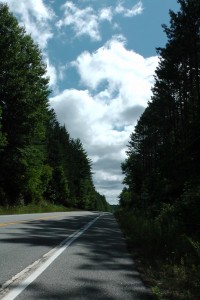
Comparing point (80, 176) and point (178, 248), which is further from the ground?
point (80, 176)

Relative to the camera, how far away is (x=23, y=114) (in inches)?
1615

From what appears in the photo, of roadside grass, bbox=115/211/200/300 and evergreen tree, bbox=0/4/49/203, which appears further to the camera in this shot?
evergreen tree, bbox=0/4/49/203

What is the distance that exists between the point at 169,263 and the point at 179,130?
28754 millimetres

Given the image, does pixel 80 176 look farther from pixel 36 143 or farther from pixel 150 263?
pixel 150 263

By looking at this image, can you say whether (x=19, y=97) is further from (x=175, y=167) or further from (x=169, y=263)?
(x=169, y=263)

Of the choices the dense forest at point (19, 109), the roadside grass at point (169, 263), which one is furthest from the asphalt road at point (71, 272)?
the dense forest at point (19, 109)

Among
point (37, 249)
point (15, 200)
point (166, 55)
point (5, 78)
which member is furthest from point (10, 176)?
point (37, 249)

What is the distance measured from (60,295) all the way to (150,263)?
3.83 meters

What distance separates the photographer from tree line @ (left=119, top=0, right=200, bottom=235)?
514 inches

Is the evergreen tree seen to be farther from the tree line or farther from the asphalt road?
the asphalt road

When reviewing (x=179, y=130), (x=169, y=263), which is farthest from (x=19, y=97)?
(x=169, y=263)

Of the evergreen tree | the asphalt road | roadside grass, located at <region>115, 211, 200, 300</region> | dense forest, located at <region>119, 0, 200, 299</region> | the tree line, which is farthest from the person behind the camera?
the evergreen tree

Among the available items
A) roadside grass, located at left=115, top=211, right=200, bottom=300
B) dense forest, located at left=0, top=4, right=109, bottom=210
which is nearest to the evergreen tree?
dense forest, located at left=0, top=4, right=109, bottom=210

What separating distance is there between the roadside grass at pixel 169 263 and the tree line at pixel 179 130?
1.43 meters
